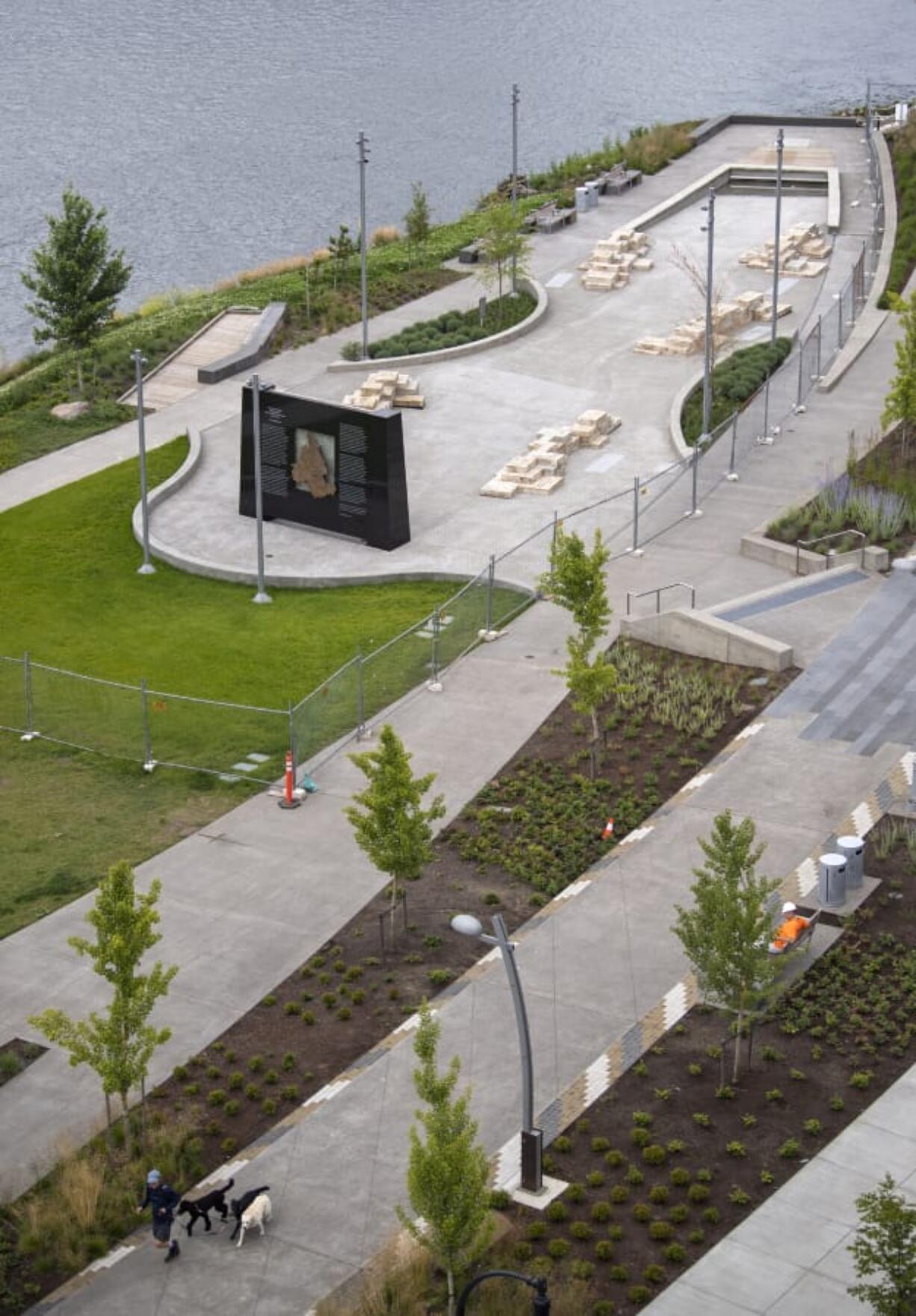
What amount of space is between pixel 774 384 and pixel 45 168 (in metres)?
44.8

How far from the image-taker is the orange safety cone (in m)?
33.7

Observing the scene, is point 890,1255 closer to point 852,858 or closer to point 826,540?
point 852,858

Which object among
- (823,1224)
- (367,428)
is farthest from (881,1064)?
(367,428)

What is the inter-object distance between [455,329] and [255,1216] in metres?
35.7

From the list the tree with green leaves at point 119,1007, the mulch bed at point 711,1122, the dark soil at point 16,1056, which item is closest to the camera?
the mulch bed at point 711,1122

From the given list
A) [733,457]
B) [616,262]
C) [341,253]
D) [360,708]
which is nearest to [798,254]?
[616,262]

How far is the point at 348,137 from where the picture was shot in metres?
92.2

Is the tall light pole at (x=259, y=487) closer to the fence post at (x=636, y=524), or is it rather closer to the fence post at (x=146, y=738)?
the fence post at (x=146, y=738)

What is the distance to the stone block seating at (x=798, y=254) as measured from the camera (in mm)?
60250

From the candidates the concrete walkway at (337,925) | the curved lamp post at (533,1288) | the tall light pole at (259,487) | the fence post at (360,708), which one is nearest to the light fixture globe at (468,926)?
the curved lamp post at (533,1288)

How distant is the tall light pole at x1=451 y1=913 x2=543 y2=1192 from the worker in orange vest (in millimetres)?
4855

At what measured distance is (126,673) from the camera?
126 ft

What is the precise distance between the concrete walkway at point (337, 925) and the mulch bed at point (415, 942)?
1.43 feet

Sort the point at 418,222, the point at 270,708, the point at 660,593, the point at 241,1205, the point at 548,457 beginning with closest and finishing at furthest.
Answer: the point at 241,1205 → the point at 270,708 → the point at 660,593 → the point at 548,457 → the point at 418,222
